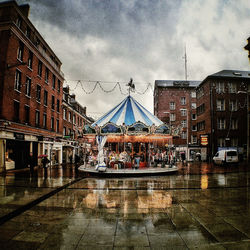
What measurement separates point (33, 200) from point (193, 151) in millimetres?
37934

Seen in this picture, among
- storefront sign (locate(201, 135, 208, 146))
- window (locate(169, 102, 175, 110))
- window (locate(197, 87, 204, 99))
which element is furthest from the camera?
window (locate(169, 102, 175, 110))

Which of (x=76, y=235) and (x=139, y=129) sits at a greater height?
(x=139, y=129)

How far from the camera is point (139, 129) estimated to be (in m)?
15.8

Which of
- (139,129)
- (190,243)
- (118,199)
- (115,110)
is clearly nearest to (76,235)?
(190,243)

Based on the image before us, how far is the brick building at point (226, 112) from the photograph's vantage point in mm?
35156

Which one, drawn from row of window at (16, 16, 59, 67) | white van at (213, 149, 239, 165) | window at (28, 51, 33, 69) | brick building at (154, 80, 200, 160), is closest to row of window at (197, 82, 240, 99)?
brick building at (154, 80, 200, 160)

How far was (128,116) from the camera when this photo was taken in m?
18.1

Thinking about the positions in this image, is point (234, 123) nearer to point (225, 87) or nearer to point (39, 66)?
point (225, 87)

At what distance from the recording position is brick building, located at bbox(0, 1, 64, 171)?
707 inches

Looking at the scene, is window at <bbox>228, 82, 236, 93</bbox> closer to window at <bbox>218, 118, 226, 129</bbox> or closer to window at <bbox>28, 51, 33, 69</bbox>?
window at <bbox>218, 118, 226, 129</bbox>

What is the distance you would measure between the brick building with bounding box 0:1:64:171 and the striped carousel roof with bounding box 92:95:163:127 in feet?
19.1

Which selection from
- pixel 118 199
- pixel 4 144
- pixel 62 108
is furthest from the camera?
pixel 62 108

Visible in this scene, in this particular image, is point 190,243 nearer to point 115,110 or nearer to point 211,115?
point 115,110

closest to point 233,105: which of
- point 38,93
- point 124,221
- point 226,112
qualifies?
point 226,112
